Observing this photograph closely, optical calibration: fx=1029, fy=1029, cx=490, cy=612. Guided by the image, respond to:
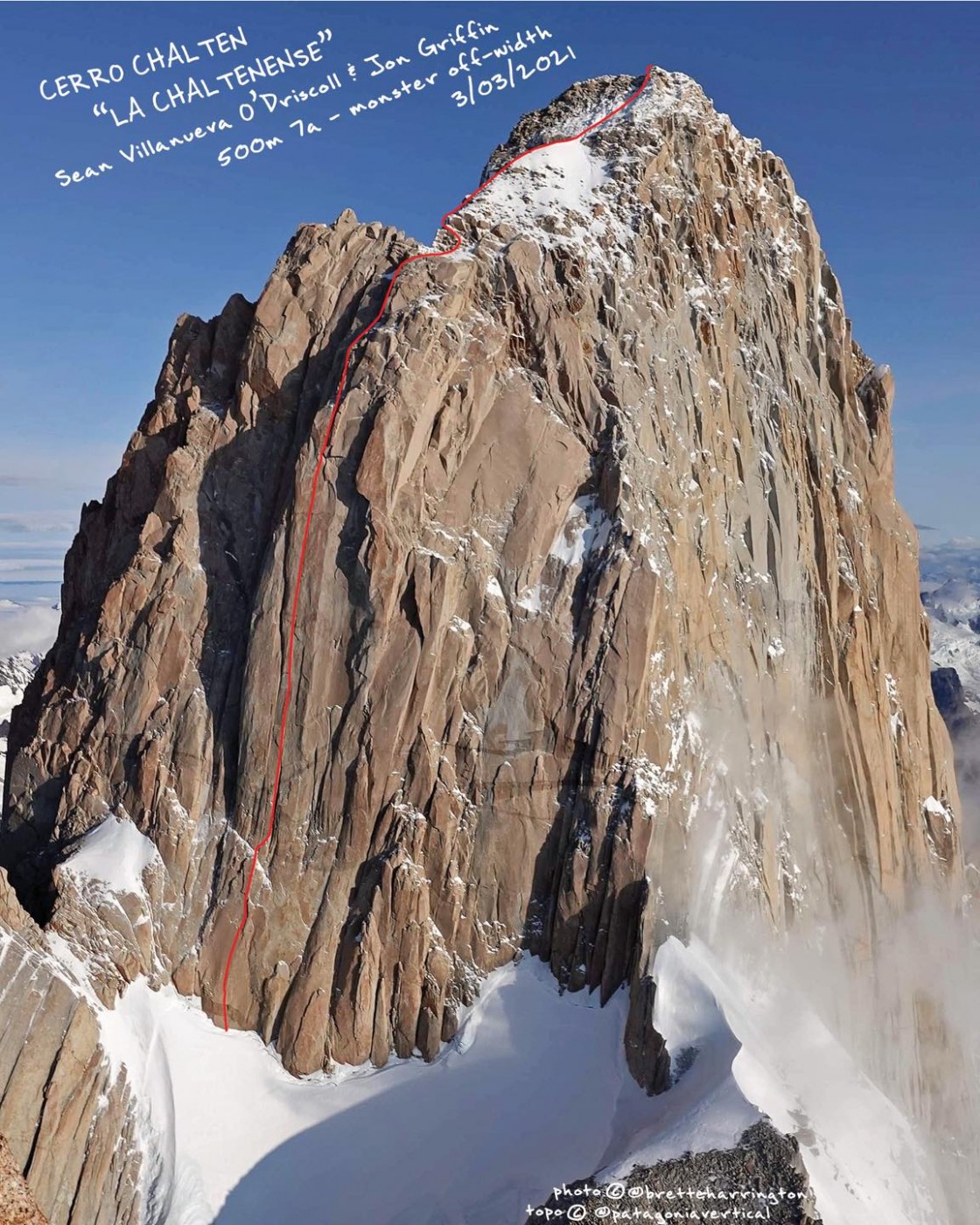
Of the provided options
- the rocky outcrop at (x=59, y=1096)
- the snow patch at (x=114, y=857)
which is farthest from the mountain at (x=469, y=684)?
the rocky outcrop at (x=59, y=1096)

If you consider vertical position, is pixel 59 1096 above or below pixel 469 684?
below

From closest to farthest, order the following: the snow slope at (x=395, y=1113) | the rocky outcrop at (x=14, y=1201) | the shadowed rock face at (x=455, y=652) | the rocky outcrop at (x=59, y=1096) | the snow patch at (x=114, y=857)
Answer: the rocky outcrop at (x=14, y=1201) → the rocky outcrop at (x=59, y=1096) → the snow slope at (x=395, y=1113) → the snow patch at (x=114, y=857) → the shadowed rock face at (x=455, y=652)

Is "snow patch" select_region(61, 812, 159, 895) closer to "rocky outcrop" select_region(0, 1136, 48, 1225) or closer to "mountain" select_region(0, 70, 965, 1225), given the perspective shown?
"mountain" select_region(0, 70, 965, 1225)

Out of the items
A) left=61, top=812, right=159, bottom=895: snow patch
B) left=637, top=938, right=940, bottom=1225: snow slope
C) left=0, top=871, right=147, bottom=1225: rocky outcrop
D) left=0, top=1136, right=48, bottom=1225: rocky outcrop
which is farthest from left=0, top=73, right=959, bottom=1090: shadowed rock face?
left=0, top=1136, right=48, bottom=1225: rocky outcrop

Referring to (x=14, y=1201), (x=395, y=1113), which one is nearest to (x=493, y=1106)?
(x=395, y=1113)

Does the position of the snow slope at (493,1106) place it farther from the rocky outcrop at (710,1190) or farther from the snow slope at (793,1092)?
the rocky outcrop at (710,1190)

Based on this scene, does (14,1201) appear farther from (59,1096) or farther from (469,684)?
(469,684)
